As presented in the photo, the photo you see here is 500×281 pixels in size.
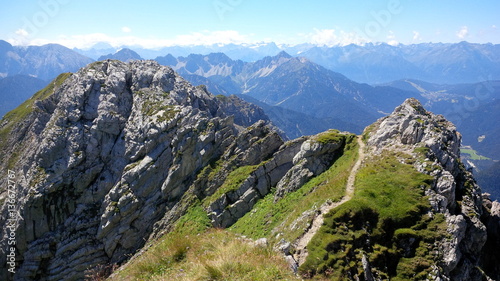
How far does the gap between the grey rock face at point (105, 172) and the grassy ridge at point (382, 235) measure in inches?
1163

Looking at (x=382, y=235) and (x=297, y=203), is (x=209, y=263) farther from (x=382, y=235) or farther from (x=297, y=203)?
(x=297, y=203)

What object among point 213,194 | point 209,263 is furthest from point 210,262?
point 213,194

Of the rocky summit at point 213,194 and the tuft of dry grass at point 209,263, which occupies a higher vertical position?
the tuft of dry grass at point 209,263

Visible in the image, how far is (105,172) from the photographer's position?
60.8 meters

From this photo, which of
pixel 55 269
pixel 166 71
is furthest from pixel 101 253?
pixel 166 71

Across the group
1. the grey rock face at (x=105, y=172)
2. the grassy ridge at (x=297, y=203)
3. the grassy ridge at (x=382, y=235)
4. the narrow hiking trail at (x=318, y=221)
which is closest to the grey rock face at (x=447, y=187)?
the grassy ridge at (x=382, y=235)

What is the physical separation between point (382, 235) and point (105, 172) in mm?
57153

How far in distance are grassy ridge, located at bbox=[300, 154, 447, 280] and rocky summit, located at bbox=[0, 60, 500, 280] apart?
0.38 ft

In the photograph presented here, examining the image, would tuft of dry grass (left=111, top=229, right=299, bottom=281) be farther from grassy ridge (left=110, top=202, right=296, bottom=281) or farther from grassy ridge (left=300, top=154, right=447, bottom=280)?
grassy ridge (left=300, top=154, right=447, bottom=280)

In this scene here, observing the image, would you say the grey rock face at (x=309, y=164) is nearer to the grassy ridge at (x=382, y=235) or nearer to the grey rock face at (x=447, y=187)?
the grey rock face at (x=447, y=187)

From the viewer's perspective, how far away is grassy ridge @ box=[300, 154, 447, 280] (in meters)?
21.0

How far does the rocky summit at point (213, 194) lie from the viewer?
21.8m

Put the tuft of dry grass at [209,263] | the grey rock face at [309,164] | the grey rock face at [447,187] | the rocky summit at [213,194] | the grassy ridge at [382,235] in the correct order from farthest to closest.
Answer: the grey rock face at [309,164]
the grey rock face at [447,187]
the rocky summit at [213,194]
the grassy ridge at [382,235]
the tuft of dry grass at [209,263]

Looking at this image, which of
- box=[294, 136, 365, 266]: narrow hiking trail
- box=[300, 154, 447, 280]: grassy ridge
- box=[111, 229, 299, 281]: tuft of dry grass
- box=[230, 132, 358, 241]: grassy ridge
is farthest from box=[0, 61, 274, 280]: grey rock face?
box=[111, 229, 299, 281]: tuft of dry grass
